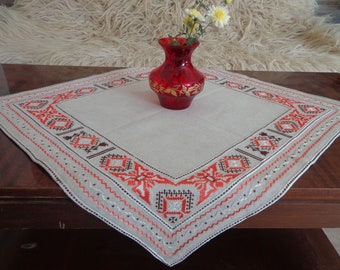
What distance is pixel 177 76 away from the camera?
716mm

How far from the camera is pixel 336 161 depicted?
60 centimetres

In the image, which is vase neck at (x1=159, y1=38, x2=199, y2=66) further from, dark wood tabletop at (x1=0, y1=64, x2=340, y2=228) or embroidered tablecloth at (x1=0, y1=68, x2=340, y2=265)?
dark wood tabletop at (x1=0, y1=64, x2=340, y2=228)

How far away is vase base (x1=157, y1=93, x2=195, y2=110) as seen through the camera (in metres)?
0.73

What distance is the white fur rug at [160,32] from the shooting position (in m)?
1.48

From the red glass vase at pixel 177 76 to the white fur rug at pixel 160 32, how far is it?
73cm

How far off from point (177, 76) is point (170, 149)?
20cm

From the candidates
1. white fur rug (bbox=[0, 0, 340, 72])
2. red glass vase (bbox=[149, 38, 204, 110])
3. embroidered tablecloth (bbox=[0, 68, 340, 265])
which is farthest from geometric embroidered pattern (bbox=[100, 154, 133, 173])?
white fur rug (bbox=[0, 0, 340, 72])

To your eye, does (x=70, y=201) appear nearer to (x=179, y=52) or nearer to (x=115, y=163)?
(x=115, y=163)

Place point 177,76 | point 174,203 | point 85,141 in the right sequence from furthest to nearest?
point 177,76 < point 85,141 < point 174,203

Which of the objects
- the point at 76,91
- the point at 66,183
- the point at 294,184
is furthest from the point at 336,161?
the point at 76,91

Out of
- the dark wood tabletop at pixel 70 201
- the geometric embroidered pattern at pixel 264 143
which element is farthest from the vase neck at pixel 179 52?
the dark wood tabletop at pixel 70 201

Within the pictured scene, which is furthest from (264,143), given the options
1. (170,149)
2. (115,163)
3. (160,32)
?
(160,32)

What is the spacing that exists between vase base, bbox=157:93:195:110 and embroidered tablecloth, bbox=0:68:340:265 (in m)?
0.02

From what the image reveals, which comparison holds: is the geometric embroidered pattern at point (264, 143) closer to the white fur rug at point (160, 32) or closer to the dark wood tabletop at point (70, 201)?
the dark wood tabletop at point (70, 201)
